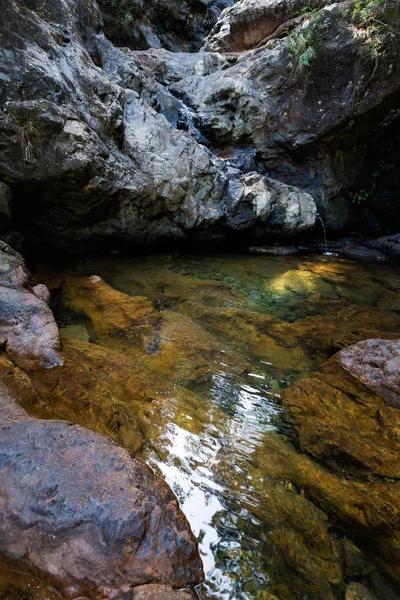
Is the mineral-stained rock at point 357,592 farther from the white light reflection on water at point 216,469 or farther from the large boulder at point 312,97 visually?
the large boulder at point 312,97

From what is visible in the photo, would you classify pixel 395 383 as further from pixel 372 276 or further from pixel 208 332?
pixel 372 276

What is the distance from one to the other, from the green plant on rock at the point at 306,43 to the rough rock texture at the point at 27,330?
9.20 metres

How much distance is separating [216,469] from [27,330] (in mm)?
2046

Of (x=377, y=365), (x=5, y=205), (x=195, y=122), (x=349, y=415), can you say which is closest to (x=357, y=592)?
(x=349, y=415)

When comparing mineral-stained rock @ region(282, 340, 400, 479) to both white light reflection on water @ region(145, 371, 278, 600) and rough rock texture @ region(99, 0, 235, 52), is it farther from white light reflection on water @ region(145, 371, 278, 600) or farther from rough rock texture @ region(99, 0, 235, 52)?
rough rock texture @ region(99, 0, 235, 52)

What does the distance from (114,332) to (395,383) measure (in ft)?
9.82

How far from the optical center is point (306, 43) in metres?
8.14

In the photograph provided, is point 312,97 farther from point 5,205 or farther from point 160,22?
point 160,22

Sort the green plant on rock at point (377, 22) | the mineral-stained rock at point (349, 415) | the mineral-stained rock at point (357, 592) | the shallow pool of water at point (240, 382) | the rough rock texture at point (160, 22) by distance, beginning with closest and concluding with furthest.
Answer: the mineral-stained rock at point (357, 592), the shallow pool of water at point (240, 382), the mineral-stained rock at point (349, 415), the green plant on rock at point (377, 22), the rough rock texture at point (160, 22)

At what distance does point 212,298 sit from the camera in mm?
5031

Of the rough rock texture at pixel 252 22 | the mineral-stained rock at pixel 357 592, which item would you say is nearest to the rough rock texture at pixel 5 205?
the mineral-stained rock at pixel 357 592

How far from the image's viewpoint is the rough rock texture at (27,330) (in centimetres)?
260

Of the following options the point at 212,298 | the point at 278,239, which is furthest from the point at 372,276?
the point at 212,298

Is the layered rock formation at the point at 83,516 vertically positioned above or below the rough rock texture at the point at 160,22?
below
